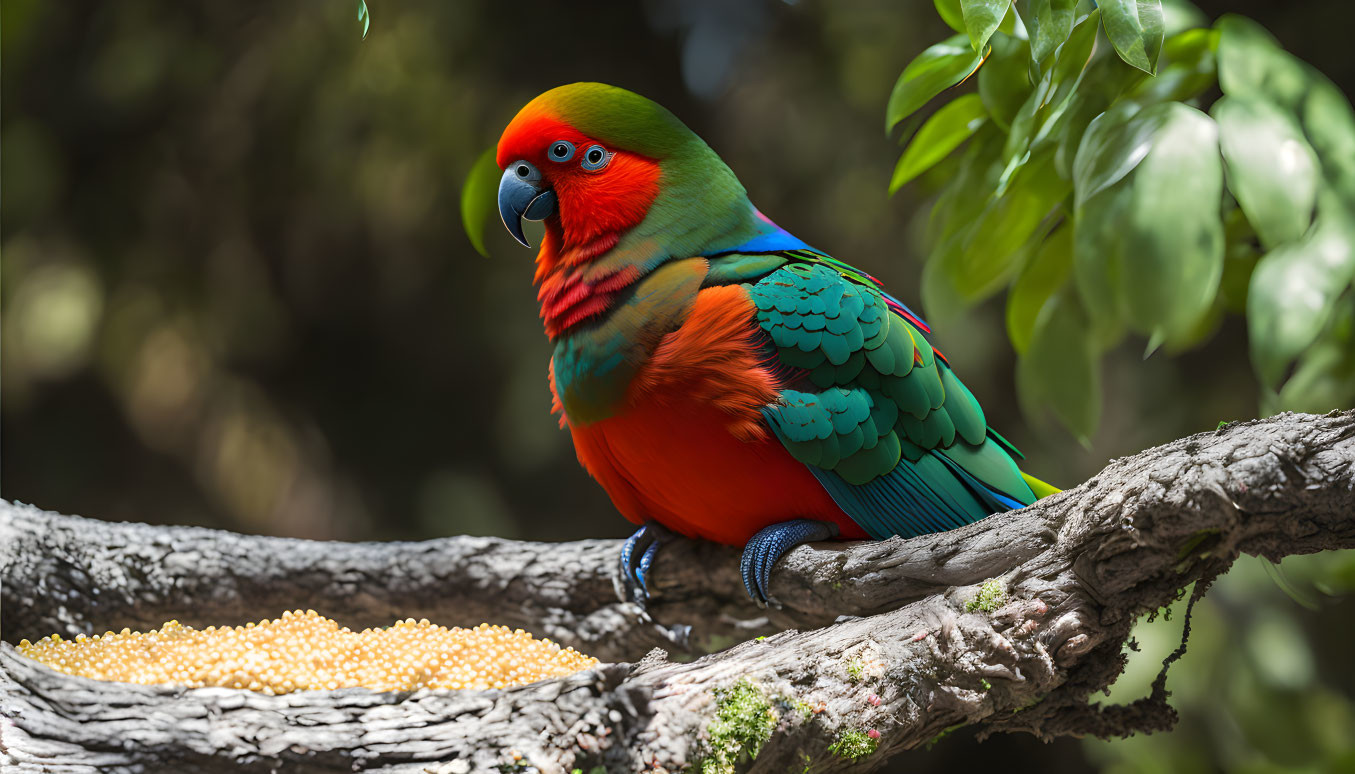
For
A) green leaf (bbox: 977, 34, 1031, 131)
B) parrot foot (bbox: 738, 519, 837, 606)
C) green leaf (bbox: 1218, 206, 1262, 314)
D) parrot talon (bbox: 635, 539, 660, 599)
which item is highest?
green leaf (bbox: 977, 34, 1031, 131)

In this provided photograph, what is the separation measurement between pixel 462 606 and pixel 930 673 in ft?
2.68

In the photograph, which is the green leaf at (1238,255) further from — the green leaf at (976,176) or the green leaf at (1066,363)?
the green leaf at (976,176)

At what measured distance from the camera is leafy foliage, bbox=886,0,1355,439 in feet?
3.23

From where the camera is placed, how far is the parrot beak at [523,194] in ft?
4.00

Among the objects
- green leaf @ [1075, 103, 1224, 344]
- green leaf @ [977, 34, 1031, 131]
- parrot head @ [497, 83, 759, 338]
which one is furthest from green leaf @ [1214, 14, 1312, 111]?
parrot head @ [497, 83, 759, 338]

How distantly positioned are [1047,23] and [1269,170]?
351 mm

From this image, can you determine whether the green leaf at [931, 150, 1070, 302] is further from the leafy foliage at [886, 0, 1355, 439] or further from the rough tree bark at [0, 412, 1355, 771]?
the rough tree bark at [0, 412, 1355, 771]

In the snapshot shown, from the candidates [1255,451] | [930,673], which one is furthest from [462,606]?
[1255,451]

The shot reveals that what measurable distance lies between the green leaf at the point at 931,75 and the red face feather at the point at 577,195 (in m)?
0.33

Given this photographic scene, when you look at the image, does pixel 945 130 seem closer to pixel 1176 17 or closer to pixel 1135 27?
pixel 1176 17

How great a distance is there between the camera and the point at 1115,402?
2299 mm

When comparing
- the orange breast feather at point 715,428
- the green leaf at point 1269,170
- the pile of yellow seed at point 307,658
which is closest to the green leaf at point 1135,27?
the green leaf at point 1269,170

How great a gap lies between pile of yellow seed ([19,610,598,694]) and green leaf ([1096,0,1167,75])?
952 mm

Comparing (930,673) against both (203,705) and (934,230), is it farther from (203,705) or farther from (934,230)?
(934,230)
